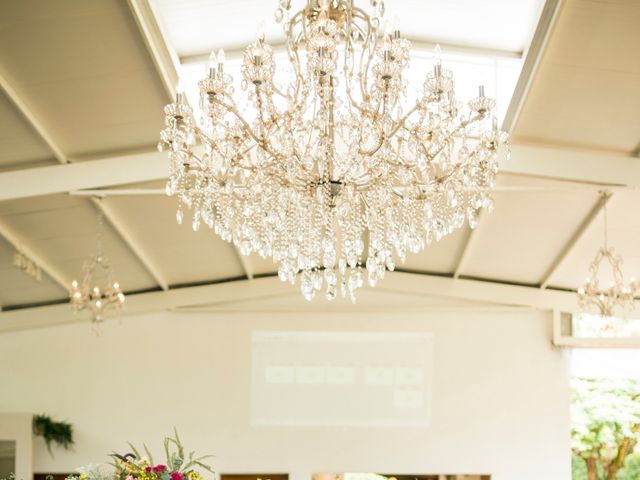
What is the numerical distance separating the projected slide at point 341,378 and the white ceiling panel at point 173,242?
1.30 meters

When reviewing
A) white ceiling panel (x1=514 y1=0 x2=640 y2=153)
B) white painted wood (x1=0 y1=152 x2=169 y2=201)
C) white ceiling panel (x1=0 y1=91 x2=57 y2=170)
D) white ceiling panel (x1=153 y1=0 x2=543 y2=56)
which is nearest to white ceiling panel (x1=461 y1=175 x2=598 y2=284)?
white ceiling panel (x1=514 y1=0 x2=640 y2=153)

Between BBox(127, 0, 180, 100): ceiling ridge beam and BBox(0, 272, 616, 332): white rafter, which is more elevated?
BBox(127, 0, 180, 100): ceiling ridge beam

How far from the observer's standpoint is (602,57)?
19.6 ft

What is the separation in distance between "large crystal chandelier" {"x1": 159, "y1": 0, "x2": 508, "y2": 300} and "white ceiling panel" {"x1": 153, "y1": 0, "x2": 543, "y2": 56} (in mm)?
1595

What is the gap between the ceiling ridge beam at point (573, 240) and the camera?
28.8ft

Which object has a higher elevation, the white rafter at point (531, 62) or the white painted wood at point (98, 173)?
the white rafter at point (531, 62)

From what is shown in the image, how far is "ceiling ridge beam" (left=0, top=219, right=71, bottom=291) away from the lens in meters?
9.03

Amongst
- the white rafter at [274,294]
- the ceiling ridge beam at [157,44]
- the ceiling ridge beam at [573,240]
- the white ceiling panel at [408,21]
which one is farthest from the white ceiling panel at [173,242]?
the ceiling ridge beam at [573,240]

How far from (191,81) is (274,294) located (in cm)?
577

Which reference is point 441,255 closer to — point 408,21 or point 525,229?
point 525,229

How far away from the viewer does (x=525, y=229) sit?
9867mm

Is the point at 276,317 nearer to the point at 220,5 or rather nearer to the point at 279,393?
the point at 279,393

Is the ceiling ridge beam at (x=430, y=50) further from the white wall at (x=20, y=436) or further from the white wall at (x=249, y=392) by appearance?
the white wall at (x=20, y=436)

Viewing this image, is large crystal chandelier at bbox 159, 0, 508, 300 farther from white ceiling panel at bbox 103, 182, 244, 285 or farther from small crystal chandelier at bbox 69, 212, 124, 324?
small crystal chandelier at bbox 69, 212, 124, 324
